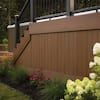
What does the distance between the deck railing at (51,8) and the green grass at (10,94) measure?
2176 mm

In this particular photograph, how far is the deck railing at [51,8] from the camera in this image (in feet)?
30.1

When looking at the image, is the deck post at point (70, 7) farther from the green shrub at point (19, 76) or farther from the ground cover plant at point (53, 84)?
the green shrub at point (19, 76)

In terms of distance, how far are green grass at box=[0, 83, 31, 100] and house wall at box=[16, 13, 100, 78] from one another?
3.41ft

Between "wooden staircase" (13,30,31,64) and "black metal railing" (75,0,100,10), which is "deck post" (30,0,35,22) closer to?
"wooden staircase" (13,30,31,64)

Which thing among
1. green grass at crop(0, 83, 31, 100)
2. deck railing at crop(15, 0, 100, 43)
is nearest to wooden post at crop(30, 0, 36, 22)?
deck railing at crop(15, 0, 100, 43)

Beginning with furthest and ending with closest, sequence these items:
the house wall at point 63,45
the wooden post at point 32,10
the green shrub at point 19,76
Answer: the wooden post at point 32,10, the green shrub at point 19,76, the house wall at point 63,45

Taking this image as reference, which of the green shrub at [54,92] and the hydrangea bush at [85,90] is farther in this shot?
the green shrub at [54,92]

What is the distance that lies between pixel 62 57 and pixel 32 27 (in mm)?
2187

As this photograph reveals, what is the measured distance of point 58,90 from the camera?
25.8ft

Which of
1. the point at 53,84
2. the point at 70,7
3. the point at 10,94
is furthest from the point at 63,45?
the point at 10,94

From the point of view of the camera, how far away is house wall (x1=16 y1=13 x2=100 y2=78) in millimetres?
8398

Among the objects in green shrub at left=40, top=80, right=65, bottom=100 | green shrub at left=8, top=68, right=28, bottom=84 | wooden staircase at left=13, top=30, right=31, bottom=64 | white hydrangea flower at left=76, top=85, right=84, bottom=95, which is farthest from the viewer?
wooden staircase at left=13, top=30, right=31, bottom=64

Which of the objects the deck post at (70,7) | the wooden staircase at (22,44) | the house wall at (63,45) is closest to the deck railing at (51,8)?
the deck post at (70,7)

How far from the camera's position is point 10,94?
935cm
